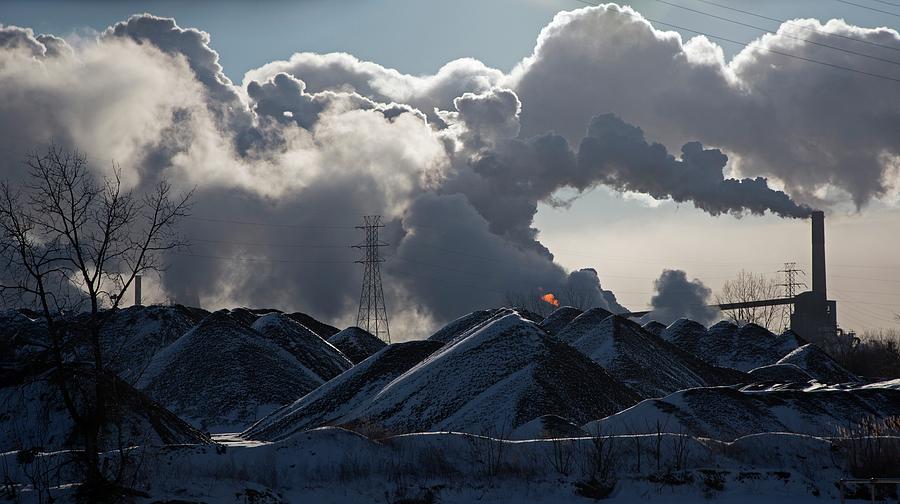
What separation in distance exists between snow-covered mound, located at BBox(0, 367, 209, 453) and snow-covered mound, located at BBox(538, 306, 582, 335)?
6907 cm

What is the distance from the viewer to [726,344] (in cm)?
11738

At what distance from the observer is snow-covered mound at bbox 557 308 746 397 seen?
246ft

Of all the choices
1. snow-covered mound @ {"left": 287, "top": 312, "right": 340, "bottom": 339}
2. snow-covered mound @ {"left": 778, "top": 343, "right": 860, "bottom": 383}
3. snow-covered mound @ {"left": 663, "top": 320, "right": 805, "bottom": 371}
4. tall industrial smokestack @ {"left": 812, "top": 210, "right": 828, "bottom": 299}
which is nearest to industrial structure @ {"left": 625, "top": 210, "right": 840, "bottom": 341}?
tall industrial smokestack @ {"left": 812, "top": 210, "right": 828, "bottom": 299}

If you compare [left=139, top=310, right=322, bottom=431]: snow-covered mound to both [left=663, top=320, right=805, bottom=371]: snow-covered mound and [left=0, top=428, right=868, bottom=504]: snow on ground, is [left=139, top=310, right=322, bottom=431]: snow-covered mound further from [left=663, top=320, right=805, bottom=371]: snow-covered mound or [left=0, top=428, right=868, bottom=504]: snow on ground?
[left=663, top=320, right=805, bottom=371]: snow-covered mound

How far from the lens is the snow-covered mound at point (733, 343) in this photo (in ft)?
374

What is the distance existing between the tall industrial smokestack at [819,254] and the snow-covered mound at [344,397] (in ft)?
274

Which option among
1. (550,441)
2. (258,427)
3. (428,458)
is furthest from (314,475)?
(258,427)

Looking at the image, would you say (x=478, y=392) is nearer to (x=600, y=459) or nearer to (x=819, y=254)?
(x=600, y=459)

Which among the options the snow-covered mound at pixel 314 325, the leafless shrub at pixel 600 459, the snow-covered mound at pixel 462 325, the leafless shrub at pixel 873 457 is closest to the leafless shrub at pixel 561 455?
the leafless shrub at pixel 600 459

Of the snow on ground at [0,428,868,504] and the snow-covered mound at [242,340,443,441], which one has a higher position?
the snow-covered mound at [242,340,443,441]

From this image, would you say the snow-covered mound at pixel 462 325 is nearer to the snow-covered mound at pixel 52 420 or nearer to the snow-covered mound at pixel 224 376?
the snow-covered mound at pixel 224 376

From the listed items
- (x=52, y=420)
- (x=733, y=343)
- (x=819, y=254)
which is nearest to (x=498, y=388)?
(x=52, y=420)

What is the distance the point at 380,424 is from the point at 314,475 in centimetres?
2129

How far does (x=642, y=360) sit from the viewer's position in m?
79.2
